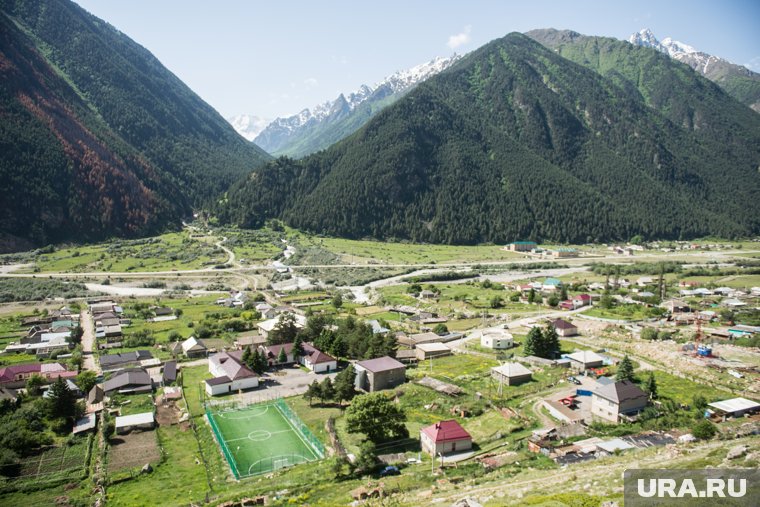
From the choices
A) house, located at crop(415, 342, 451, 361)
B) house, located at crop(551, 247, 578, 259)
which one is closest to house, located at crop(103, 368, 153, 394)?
house, located at crop(415, 342, 451, 361)

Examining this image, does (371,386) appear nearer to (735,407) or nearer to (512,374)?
(512,374)

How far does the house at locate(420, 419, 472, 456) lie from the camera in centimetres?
3162

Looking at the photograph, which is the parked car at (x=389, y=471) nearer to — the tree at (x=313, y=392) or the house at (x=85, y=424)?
the tree at (x=313, y=392)

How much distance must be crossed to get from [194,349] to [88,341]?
1532cm

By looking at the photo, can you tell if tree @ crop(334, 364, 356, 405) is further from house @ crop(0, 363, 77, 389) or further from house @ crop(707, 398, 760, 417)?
house @ crop(707, 398, 760, 417)

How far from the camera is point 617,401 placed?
3609cm

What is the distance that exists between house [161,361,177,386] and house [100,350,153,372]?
18.0 feet

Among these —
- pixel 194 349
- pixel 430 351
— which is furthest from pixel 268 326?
pixel 430 351

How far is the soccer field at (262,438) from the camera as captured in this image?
104 ft

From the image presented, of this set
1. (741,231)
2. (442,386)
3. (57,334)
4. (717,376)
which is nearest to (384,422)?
(442,386)

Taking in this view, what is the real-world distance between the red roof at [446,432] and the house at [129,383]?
25139 mm

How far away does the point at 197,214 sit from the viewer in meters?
196

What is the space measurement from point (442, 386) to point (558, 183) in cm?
16111

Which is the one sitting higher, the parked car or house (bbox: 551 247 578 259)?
house (bbox: 551 247 578 259)
